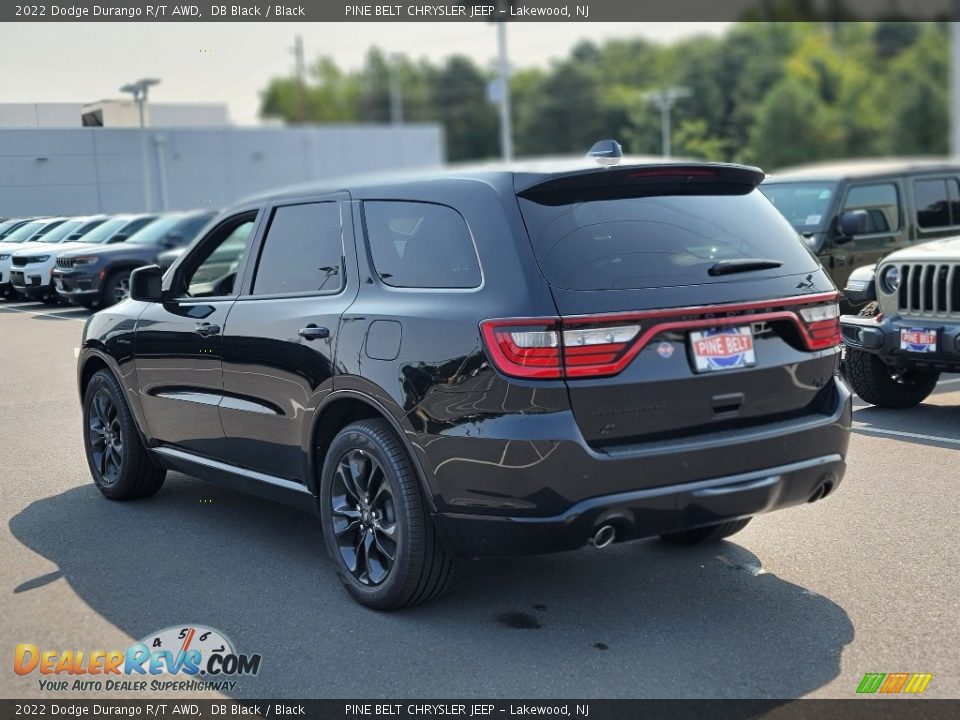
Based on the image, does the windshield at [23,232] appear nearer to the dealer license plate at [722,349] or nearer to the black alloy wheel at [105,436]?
the black alloy wheel at [105,436]

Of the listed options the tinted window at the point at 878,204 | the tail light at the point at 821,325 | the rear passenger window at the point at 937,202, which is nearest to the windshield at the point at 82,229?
the tail light at the point at 821,325

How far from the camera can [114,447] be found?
6660mm

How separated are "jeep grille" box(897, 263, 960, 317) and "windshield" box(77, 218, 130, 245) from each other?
18.3ft

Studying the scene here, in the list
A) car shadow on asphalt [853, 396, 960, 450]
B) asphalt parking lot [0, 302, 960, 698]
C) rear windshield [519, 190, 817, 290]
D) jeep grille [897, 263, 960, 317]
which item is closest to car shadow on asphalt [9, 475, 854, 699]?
asphalt parking lot [0, 302, 960, 698]

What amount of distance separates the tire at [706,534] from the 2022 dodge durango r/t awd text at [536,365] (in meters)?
0.85

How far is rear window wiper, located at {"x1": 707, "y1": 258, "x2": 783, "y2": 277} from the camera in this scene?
172 inches

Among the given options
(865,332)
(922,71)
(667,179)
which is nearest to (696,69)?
(922,71)

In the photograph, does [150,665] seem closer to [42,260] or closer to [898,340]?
[42,260]

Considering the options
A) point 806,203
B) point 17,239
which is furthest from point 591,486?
point 806,203

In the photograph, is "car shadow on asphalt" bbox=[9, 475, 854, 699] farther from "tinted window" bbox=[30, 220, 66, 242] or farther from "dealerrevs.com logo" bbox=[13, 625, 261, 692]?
"tinted window" bbox=[30, 220, 66, 242]

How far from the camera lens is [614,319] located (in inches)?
160

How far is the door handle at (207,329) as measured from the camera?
18.4ft

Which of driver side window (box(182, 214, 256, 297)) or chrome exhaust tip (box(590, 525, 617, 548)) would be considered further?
driver side window (box(182, 214, 256, 297))

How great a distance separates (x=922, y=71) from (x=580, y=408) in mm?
49308
